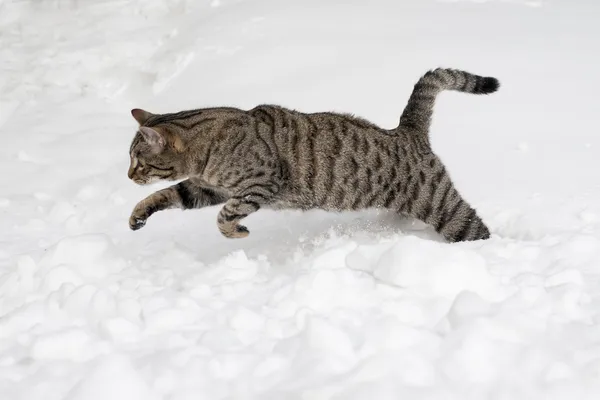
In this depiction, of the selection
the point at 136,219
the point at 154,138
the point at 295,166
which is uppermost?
the point at 154,138

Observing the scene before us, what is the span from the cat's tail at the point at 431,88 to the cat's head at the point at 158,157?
1.39 metres

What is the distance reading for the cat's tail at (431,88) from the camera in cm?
415

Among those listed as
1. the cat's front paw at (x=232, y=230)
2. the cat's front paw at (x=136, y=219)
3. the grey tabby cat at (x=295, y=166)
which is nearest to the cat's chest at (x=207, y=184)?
the grey tabby cat at (x=295, y=166)

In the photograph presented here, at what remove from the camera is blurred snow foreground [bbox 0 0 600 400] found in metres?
2.56

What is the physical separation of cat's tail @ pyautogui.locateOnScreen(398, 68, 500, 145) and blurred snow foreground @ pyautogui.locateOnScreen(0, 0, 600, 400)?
55 centimetres

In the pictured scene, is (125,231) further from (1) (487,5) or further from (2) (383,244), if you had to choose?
(1) (487,5)

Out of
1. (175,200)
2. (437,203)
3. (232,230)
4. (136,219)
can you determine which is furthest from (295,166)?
(136,219)

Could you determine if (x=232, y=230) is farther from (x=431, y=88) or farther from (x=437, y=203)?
(x=431, y=88)

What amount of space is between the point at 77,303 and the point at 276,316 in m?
0.93

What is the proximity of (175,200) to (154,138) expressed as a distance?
18.7 inches

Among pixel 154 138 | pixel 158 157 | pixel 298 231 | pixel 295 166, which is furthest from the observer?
pixel 298 231

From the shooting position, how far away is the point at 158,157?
3787 millimetres

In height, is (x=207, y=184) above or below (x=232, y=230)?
above

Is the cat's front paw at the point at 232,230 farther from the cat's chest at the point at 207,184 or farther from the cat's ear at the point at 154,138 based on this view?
the cat's ear at the point at 154,138
